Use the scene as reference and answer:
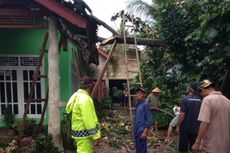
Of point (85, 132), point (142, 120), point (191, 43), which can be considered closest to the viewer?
point (85, 132)

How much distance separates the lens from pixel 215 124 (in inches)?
204

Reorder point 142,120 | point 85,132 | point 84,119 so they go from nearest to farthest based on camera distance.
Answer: point 84,119, point 85,132, point 142,120

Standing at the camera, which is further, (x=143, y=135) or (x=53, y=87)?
(x=53, y=87)

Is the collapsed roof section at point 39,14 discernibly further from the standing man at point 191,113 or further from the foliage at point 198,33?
the foliage at point 198,33

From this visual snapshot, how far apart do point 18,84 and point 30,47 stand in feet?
3.78

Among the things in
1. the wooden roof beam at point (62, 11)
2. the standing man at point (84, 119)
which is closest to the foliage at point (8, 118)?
the wooden roof beam at point (62, 11)

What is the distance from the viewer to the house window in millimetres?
11133

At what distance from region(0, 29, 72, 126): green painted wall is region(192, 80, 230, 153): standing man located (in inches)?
256

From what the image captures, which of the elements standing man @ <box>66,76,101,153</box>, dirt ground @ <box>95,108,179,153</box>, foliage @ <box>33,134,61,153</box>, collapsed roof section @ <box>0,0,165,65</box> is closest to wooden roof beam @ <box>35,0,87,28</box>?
collapsed roof section @ <box>0,0,165,65</box>

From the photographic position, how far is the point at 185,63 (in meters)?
12.8

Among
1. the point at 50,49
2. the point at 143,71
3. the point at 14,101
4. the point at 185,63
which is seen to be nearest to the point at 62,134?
the point at 50,49

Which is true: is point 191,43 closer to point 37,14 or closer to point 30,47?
point 30,47

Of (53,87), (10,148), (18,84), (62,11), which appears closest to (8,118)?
(18,84)

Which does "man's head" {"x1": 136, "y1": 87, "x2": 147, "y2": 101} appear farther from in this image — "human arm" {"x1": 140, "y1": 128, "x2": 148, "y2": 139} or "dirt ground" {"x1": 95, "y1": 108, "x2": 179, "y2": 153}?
"dirt ground" {"x1": 95, "y1": 108, "x2": 179, "y2": 153}
